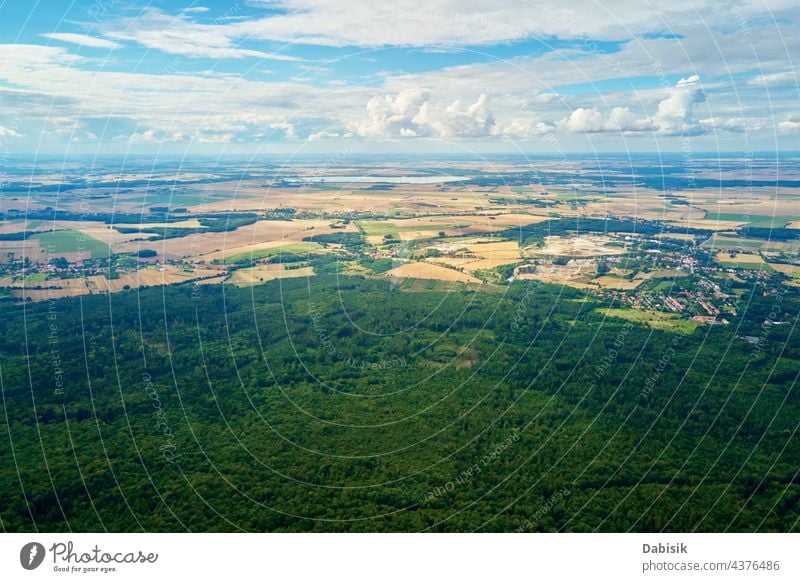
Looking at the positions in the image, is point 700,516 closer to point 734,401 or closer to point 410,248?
point 734,401

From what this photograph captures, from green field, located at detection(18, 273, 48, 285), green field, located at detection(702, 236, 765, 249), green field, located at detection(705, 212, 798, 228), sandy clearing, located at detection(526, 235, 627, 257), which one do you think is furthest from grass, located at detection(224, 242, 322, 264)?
green field, located at detection(705, 212, 798, 228)

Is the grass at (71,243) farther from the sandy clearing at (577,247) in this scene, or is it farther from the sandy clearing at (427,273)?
the sandy clearing at (577,247)

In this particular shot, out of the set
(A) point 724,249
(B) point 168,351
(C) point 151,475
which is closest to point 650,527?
(C) point 151,475

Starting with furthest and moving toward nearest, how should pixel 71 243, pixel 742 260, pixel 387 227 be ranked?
pixel 387 227, pixel 71 243, pixel 742 260

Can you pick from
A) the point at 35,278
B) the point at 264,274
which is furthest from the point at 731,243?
the point at 35,278

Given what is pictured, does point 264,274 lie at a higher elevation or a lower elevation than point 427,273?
higher

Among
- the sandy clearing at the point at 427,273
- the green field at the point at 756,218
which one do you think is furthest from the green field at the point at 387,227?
the green field at the point at 756,218

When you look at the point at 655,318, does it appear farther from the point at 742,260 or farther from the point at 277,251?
the point at 277,251
